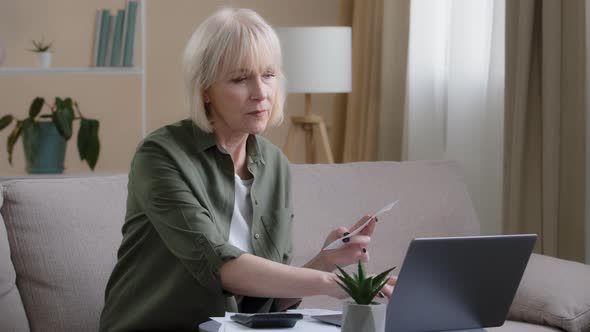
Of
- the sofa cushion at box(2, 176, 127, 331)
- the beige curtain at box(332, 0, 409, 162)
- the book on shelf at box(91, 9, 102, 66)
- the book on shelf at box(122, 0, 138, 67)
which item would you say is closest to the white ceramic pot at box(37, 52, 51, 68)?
the book on shelf at box(91, 9, 102, 66)

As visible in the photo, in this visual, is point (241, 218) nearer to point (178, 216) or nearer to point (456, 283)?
point (178, 216)

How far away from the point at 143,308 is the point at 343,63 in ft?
6.76

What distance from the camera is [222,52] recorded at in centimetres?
186

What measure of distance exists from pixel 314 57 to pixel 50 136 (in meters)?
1.11

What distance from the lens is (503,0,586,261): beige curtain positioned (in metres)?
3.09

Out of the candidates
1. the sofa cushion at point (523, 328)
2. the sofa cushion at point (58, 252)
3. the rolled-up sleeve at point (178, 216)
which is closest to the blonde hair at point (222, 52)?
the rolled-up sleeve at point (178, 216)

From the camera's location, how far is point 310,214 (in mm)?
2615

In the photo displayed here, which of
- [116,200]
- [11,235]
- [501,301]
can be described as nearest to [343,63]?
[116,200]

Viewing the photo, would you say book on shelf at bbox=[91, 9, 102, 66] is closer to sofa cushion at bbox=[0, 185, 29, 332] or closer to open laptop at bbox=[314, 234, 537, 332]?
sofa cushion at bbox=[0, 185, 29, 332]

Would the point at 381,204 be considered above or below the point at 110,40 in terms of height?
below

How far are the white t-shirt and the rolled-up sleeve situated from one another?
112mm

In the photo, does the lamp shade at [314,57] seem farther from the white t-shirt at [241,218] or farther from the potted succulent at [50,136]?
the white t-shirt at [241,218]

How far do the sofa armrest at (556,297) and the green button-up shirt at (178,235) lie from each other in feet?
2.69

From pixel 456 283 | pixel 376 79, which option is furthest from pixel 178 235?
pixel 376 79
